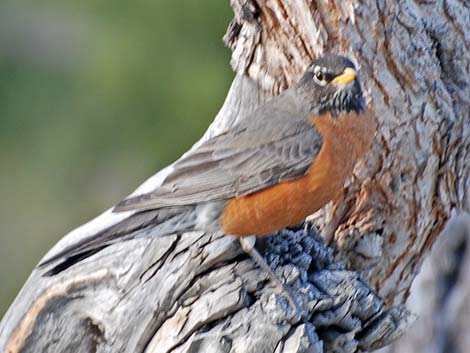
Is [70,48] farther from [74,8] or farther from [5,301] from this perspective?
[5,301]

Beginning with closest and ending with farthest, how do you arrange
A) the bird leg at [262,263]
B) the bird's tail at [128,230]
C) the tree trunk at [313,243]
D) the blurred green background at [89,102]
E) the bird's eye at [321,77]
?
the bird leg at [262,263]
the tree trunk at [313,243]
the bird's tail at [128,230]
the bird's eye at [321,77]
the blurred green background at [89,102]

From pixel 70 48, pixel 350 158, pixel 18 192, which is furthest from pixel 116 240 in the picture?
pixel 70 48

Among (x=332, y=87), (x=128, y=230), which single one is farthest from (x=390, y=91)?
(x=128, y=230)

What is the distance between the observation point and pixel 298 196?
5.80 metres

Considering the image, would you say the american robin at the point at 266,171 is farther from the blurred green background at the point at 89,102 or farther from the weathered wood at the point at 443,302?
the blurred green background at the point at 89,102

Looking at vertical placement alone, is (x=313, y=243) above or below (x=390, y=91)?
below

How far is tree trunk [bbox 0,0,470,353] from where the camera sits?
18.1 ft

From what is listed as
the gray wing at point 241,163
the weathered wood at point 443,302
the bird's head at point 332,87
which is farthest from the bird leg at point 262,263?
the weathered wood at point 443,302

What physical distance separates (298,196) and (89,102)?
7.06 m

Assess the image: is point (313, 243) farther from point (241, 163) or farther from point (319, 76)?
point (319, 76)

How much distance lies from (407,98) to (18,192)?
7.71 meters

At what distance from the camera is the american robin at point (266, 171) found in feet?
18.9

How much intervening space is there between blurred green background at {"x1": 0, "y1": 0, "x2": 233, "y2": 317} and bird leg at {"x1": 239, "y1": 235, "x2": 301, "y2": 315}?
510cm

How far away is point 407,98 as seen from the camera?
6008 mm
